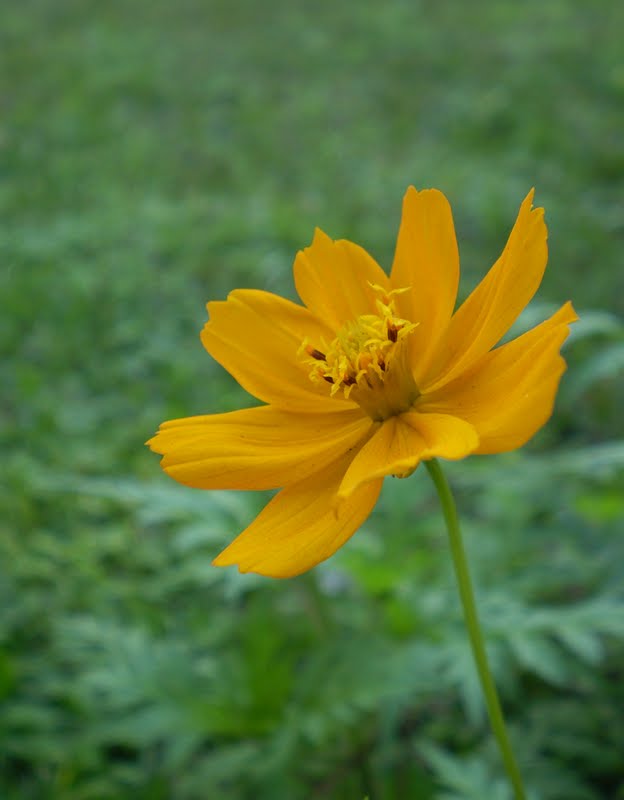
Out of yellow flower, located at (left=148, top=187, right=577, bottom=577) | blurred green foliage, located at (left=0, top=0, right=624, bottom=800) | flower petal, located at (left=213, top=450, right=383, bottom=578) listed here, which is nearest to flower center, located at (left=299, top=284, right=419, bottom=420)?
yellow flower, located at (left=148, top=187, right=577, bottom=577)

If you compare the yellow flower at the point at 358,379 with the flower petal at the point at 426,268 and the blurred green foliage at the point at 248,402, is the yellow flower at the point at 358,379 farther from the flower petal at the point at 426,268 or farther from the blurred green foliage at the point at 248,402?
the blurred green foliage at the point at 248,402

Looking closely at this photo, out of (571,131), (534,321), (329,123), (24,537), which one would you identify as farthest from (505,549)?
(329,123)

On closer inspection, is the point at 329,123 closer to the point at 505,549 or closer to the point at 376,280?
the point at 505,549

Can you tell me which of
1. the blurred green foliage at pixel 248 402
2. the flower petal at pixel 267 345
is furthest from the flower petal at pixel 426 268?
the blurred green foliage at pixel 248 402

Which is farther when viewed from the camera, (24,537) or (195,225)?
(195,225)

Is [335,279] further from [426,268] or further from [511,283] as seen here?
[511,283]

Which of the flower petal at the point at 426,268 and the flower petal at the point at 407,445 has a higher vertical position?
the flower petal at the point at 426,268

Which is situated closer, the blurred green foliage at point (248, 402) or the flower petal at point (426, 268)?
the flower petal at point (426, 268)

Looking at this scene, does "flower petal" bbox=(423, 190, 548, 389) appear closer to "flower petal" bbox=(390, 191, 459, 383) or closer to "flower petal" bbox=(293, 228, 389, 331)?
"flower petal" bbox=(390, 191, 459, 383)
